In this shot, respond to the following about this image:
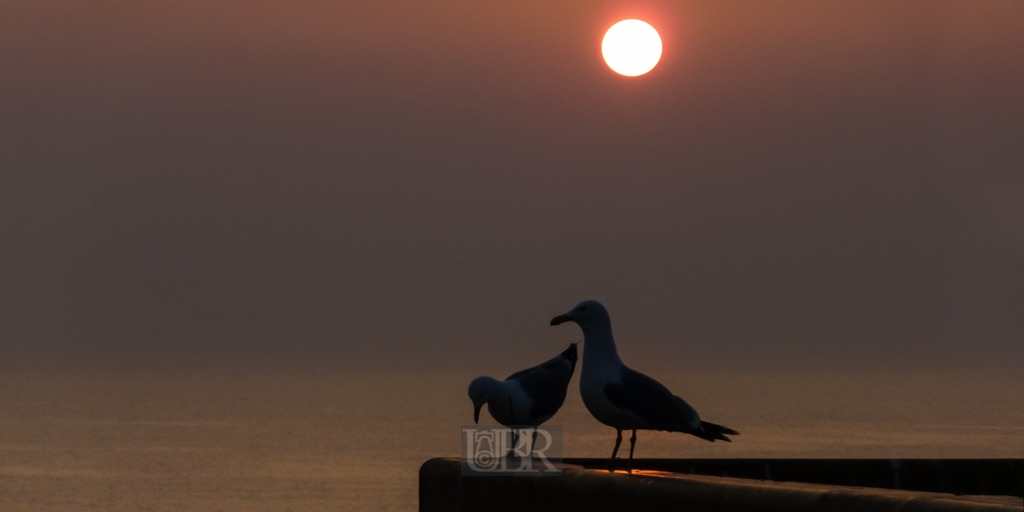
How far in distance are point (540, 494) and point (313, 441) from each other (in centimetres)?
19802

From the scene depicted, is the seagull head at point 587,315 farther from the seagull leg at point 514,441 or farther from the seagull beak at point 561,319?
the seagull leg at point 514,441

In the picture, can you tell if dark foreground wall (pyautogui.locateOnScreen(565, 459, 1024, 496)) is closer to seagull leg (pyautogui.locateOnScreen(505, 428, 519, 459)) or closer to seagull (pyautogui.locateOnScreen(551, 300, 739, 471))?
seagull leg (pyautogui.locateOnScreen(505, 428, 519, 459))

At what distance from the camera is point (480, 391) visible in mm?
9227

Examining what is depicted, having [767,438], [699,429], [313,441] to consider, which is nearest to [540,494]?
[699,429]

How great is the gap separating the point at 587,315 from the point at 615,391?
2.28 ft

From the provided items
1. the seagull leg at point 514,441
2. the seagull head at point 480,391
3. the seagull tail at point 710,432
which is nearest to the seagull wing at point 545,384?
the seagull leg at point 514,441

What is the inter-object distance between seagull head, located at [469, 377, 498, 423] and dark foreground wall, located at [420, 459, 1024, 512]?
0.64 meters

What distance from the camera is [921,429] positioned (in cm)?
19725

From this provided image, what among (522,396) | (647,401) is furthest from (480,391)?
(647,401)

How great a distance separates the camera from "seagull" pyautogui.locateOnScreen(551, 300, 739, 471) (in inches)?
328

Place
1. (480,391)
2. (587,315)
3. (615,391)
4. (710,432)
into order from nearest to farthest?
(615,391) < (587,315) < (710,432) < (480,391)

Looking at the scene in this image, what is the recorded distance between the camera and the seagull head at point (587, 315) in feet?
28.1

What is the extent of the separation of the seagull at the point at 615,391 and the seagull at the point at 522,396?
1.04 metres

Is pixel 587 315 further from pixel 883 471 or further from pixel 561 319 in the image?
pixel 883 471
